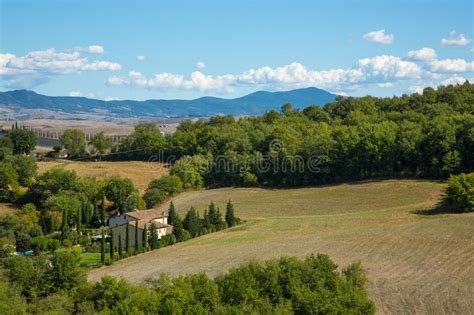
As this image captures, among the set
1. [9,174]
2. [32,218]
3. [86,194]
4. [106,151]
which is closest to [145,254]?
[32,218]

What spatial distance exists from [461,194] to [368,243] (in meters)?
11.8

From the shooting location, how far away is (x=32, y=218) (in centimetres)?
5688

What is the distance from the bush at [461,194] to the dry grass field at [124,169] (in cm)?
3435

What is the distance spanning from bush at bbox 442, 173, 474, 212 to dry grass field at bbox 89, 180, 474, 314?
1.67m

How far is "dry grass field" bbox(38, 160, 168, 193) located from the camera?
76188 mm

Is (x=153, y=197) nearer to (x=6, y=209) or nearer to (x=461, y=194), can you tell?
(x=6, y=209)

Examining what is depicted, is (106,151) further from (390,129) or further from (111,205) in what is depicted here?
(390,129)

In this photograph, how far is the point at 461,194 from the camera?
4881 cm

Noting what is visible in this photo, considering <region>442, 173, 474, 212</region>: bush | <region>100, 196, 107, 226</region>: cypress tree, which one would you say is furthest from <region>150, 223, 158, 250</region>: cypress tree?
<region>442, 173, 474, 212</region>: bush

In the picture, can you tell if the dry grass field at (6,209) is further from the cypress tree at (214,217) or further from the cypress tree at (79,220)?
the cypress tree at (214,217)

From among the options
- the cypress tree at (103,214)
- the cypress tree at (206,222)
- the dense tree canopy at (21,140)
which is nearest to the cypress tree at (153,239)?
the cypress tree at (206,222)

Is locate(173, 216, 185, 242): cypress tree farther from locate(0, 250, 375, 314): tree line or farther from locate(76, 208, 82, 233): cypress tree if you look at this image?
locate(0, 250, 375, 314): tree line

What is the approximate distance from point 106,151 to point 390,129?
49765 millimetres

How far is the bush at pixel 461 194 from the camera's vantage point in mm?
48375
